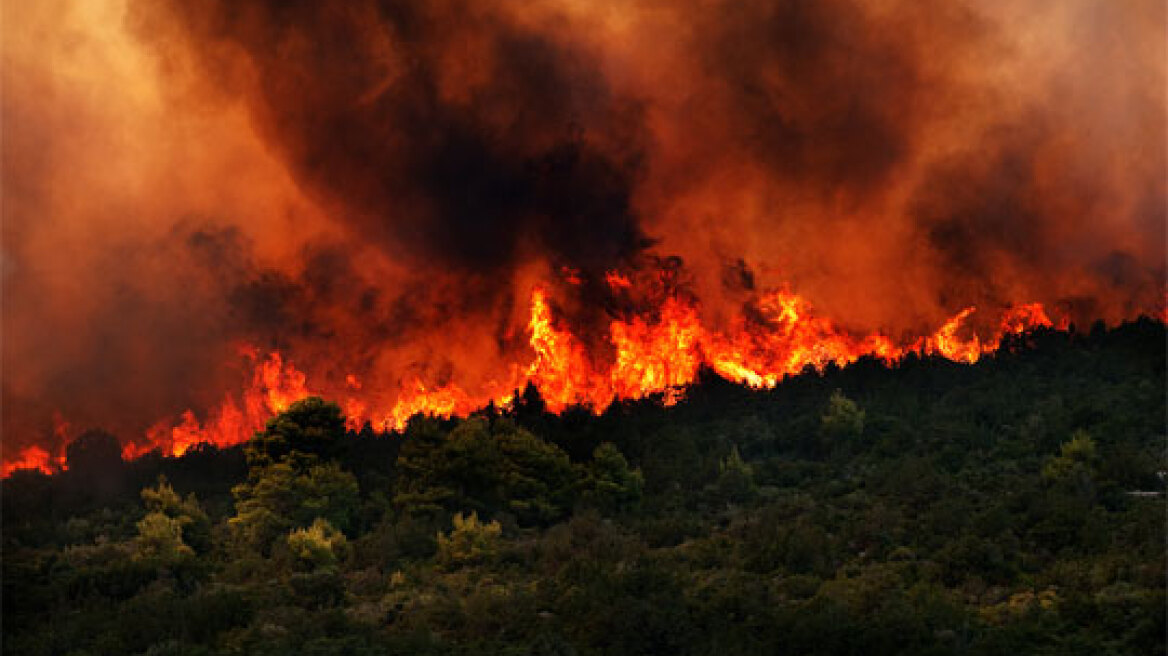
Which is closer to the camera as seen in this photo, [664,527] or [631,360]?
[664,527]

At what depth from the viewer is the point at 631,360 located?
83.8 meters

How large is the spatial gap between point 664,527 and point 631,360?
28.9m

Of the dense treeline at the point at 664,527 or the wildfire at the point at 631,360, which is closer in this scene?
the dense treeline at the point at 664,527

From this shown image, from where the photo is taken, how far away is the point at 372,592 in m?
49.5

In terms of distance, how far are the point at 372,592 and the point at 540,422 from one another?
23773 millimetres

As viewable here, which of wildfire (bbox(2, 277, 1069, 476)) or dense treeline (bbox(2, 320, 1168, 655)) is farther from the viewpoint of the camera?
wildfire (bbox(2, 277, 1069, 476))

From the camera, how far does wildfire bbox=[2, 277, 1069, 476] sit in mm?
82625

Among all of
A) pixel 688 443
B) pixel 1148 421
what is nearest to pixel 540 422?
pixel 688 443

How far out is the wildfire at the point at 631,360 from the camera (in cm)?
8262

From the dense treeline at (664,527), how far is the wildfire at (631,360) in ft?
12.2

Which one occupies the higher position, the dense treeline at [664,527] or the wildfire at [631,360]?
the wildfire at [631,360]

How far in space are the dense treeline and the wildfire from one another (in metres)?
3.71

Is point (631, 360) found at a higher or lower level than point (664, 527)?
higher

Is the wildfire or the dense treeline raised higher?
the wildfire
